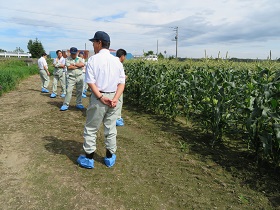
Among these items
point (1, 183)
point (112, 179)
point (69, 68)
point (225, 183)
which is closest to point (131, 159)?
point (112, 179)

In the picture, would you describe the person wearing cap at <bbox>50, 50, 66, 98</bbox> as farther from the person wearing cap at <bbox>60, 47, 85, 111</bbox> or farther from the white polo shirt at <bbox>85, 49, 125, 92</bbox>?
the white polo shirt at <bbox>85, 49, 125, 92</bbox>

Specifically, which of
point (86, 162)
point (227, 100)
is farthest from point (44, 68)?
point (227, 100)

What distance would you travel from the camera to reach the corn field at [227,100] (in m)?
3.47

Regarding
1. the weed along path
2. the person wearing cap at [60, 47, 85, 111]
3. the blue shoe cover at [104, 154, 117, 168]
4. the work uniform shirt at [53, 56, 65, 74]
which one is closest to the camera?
the weed along path

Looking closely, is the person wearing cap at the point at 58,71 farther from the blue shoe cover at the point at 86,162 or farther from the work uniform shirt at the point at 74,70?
the blue shoe cover at the point at 86,162

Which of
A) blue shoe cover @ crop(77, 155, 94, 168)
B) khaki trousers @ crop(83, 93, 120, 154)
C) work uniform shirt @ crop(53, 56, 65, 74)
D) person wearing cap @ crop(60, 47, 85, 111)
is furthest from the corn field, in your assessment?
work uniform shirt @ crop(53, 56, 65, 74)

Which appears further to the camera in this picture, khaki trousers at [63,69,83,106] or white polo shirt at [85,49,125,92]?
khaki trousers at [63,69,83,106]

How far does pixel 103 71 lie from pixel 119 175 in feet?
5.00

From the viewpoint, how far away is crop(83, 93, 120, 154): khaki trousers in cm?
332

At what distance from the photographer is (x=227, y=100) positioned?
446 cm

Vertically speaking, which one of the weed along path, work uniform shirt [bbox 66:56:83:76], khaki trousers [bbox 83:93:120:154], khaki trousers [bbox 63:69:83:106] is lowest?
the weed along path

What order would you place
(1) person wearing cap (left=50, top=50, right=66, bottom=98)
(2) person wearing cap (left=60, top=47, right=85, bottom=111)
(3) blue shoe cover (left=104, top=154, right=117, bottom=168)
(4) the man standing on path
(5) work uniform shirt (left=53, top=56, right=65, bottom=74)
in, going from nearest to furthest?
(3) blue shoe cover (left=104, top=154, right=117, bottom=168) → (2) person wearing cap (left=60, top=47, right=85, bottom=111) → (5) work uniform shirt (left=53, top=56, right=65, bottom=74) → (1) person wearing cap (left=50, top=50, right=66, bottom=98) → (4) the man standing on path

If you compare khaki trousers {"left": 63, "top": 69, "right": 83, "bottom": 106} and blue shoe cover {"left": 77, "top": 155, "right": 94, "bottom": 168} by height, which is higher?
khaki trousers {"left": 63, "top": 69, "right": 83, "bottom": 106}

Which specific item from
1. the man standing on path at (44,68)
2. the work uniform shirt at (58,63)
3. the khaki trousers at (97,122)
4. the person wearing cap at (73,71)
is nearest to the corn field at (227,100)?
the khaki trousers at (97,122)
